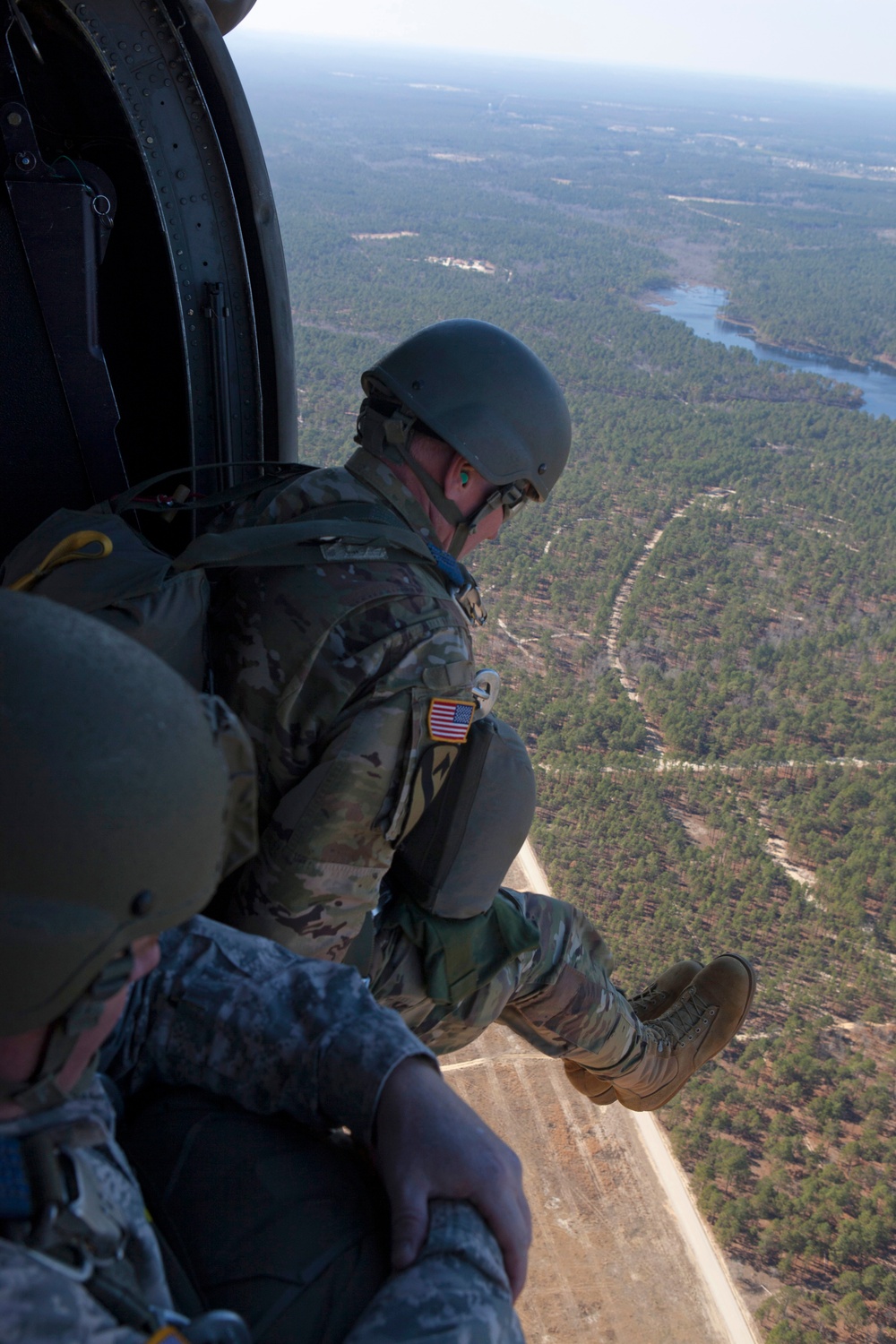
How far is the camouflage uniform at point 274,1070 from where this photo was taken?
1062mm

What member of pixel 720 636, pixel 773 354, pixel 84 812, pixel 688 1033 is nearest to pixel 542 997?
pixel 688 1033

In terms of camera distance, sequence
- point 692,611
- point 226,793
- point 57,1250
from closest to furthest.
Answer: point 57,1250, point 226,793, point 692,611

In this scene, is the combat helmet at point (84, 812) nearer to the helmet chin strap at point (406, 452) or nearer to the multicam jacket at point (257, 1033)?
the multicam jacket at point (257, 1033)

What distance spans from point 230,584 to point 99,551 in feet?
1.04

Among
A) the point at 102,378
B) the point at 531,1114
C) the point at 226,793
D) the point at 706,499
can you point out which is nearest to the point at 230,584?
the point at 102,378

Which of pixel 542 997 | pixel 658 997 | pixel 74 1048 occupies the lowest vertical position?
pixel 658 997

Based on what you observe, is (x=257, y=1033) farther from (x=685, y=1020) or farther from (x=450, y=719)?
(x=685, y=1020)

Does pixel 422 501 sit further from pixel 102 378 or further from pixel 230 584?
pixel 102 378

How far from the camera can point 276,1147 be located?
1.25 metres

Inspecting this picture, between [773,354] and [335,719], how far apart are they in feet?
162

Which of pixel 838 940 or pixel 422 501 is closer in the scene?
pixel 422 501

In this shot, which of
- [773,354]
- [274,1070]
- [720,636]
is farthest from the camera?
[773,354]

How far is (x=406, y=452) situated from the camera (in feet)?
8.50

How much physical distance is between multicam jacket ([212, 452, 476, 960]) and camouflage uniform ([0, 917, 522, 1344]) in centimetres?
69
